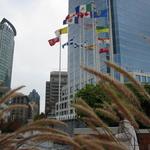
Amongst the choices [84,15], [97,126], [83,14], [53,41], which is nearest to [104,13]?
[84,15]

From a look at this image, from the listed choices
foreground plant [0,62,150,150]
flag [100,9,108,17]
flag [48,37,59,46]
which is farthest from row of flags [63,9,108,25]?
foreground plant [0,62,150,150]

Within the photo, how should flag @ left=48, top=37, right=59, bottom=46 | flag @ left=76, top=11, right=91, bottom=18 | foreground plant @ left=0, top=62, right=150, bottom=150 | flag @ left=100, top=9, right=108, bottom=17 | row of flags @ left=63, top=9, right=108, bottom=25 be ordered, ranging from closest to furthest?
foreground plant @ left=0, top=62, right=150, bottom=150 → flag @ left=76, top=11, right=91, bottom=18 → row of flags @ left=63, top=9, right=108, bottom=25 → flag @ left=100, top=9, right=108, bottom=17 → flag @ left=48, top=37, right=59, bottom=46

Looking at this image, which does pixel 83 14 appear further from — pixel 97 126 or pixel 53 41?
pixel 97 126

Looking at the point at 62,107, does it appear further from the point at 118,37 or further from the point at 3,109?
the point at 3,109

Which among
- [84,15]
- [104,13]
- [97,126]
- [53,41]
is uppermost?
[104,13]

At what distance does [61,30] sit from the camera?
5119cm

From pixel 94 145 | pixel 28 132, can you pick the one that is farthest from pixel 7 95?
pixel 94 145

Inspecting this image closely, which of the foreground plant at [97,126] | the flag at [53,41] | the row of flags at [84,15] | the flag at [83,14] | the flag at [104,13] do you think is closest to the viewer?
the foreground plant at [97,126]

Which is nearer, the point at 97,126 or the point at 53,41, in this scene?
the point at 97,126

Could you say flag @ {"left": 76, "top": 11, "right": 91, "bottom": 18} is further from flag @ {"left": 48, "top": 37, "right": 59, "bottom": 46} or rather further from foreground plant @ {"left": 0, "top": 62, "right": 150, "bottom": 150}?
foreground plant @ {"left": 0, "top": 62, "right": 150, "bottom": 150}

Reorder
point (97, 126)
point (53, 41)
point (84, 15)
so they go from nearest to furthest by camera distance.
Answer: point (97, 126), point (84, 15), point (53, 41)

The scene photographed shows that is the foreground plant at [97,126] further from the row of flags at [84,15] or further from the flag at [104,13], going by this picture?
the flag at [104,13]

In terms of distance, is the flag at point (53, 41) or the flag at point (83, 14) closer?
the flag at point (83, 14)

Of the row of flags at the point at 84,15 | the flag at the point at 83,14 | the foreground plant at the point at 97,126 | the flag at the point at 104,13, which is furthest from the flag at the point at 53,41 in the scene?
the foreground plant at the point at 97,126
